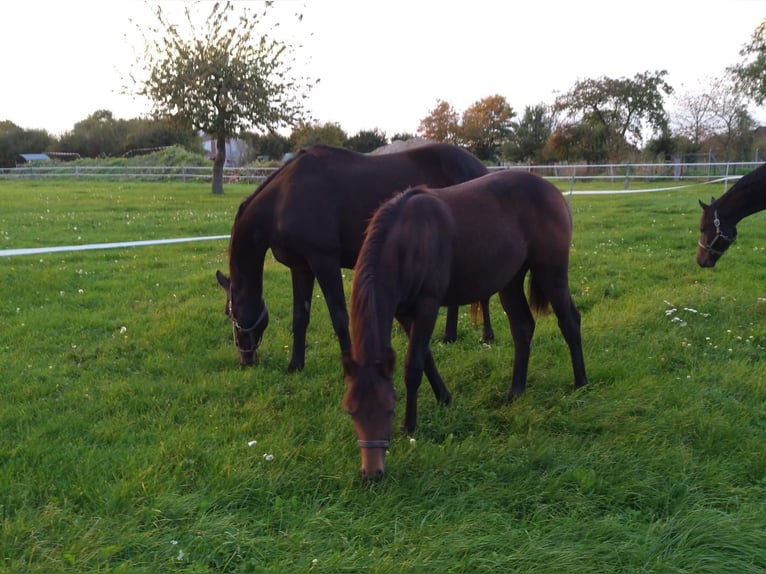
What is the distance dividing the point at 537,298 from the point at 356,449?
208cm

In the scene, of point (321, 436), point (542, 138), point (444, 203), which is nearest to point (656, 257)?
point (444, 203)

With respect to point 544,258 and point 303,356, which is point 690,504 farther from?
point 303,356

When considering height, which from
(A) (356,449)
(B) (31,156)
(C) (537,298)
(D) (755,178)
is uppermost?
(B) (31,156)

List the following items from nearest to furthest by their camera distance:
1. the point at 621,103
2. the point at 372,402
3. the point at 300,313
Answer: the point at 372,402 < the point at 300,313 < the point at 621,103

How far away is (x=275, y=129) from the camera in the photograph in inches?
963

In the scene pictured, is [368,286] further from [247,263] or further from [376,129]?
[376,129]

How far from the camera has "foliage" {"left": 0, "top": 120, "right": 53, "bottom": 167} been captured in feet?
169

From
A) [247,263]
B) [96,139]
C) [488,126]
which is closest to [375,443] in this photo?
[247,263]

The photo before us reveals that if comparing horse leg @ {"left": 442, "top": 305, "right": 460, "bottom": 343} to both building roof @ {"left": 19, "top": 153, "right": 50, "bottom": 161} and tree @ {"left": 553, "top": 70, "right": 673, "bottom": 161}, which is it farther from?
building roof @ {"left": 19, "top": 153, "right": 50, "bottom": 161}

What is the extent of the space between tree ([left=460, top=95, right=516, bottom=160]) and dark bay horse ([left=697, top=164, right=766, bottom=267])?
42971 mm

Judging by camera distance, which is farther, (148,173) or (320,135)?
(320,135)

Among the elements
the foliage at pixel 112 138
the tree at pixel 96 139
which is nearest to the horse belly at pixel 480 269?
the foliage at pixel 112 138

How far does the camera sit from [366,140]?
5134 cm

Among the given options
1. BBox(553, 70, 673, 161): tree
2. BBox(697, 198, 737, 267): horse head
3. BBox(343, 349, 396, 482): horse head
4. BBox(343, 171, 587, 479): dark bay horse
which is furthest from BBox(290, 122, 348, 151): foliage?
BBox(343, 349, 396, 482): horse head
